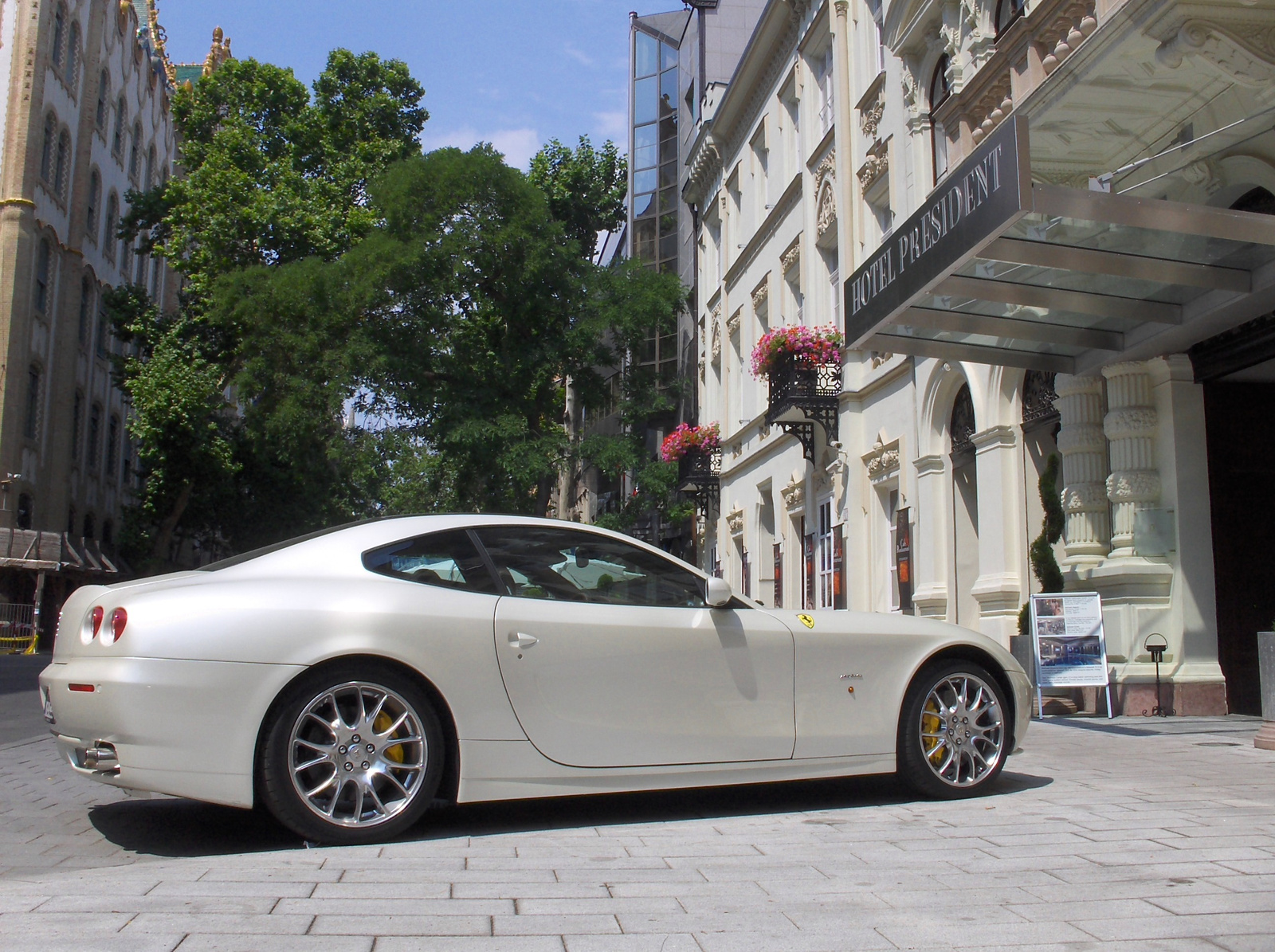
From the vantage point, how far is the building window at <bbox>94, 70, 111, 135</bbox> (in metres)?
38.7

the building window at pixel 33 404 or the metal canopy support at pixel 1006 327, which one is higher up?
the building window at pixel 33 404

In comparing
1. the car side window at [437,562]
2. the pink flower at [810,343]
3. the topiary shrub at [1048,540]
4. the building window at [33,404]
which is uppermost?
the building window at [33,404]

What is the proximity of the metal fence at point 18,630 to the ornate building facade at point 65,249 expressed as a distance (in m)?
2.68

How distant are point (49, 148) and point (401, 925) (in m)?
36.6

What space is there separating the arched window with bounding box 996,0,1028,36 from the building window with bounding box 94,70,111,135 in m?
33.6

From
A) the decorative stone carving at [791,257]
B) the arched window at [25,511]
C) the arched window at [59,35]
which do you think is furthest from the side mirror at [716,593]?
the arched window at [59,35]

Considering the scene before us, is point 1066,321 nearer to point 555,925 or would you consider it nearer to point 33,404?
point 555,925

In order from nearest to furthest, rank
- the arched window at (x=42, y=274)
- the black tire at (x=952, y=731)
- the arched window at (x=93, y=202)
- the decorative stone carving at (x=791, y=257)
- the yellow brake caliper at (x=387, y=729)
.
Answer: the yellow brake caliper at (x=387, y=729) < the black tire at (x=952, y=731) < the decorative stone carving at (x=791, y=257) < the arched window at (x=42, y=274) < the arched window at (x=93, y=202)

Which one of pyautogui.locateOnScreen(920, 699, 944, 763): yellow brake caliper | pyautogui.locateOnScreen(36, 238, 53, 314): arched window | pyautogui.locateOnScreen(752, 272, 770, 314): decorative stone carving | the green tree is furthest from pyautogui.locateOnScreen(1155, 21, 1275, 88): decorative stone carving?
pyautogui.locateOnScreen(36, 238, 53, 314): arched window

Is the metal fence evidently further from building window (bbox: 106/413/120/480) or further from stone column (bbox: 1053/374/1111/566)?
stone column (bbox: 1053/374/1111/566)

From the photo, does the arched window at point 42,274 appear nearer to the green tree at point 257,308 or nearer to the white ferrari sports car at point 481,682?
the green tree at point 257,308

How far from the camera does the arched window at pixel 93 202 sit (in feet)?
124

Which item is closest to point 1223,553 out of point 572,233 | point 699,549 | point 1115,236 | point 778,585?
point 1115,236

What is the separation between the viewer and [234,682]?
447cm
